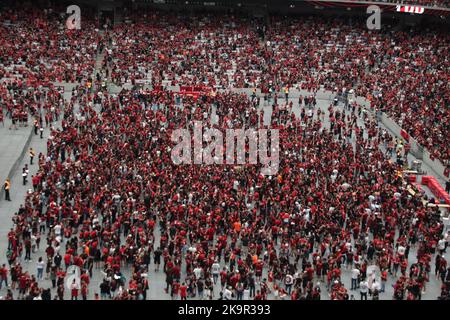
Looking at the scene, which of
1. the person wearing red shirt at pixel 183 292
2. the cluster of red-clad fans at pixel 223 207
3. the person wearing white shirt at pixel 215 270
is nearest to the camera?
the person wearing red shirt at pixel 183 292

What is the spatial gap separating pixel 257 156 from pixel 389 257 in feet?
32.4

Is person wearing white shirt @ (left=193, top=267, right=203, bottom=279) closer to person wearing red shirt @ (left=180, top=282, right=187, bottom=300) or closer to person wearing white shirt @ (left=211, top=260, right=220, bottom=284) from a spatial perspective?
person wearing white shirt @ (left=211, top=260, right=220, bottom=284)

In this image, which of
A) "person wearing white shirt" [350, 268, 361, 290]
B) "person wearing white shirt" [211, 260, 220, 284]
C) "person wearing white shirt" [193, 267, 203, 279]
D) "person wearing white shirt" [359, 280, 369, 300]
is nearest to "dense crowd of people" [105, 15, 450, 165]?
"person wearing white shirt" [350, 268, 361, 290]

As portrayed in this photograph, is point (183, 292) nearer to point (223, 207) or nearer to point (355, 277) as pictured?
point (355, 277)

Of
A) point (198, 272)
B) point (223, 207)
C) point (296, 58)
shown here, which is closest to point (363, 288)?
point (198, 272)

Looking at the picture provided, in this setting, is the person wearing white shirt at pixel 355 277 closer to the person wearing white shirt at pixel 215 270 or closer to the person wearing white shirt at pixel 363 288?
the person wearing white shirt at pixel 363 288

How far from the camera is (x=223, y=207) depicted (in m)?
25.5

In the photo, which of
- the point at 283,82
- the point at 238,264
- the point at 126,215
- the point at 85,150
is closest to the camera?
the point at 238,264

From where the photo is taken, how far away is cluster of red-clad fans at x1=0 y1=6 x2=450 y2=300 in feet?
70.0

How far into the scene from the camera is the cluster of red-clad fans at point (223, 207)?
A: 840 inches

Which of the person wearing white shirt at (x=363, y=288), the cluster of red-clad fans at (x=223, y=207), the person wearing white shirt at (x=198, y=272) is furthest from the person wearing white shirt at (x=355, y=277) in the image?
the person wearing white shirt at (x=198, y=272)
